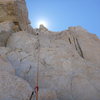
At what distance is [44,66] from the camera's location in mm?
10180

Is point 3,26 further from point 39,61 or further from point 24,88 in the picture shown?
point 24,88

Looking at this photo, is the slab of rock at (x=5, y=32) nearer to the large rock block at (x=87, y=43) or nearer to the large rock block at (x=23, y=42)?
the large rock block at (x=23, y=42)

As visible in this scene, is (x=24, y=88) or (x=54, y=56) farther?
(x=54, y=56)

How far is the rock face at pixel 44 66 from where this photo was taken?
6.38 metres

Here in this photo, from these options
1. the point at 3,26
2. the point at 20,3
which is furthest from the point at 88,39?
the point at 20,3

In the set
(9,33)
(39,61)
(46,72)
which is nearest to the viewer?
(46,72)

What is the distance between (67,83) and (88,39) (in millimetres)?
8710

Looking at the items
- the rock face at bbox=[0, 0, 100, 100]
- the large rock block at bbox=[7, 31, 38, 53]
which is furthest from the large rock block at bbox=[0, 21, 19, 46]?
the large rock block at bbox=[7, 31, 38, 53]

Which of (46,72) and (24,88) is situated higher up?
(46,72)

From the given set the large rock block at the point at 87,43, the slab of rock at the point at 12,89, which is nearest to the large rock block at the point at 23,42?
the large rock block at the point at 87,43

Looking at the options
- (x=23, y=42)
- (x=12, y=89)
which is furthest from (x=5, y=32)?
(x=12, y=89)

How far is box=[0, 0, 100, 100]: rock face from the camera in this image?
638cm

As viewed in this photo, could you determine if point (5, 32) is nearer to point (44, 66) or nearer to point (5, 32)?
point (5, 32)

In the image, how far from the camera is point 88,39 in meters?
16.0
